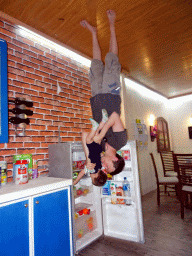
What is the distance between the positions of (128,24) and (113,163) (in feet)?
7.17

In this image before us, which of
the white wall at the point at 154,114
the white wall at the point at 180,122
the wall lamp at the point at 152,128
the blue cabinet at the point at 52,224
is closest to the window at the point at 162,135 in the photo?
the white wall at the point at 154,114

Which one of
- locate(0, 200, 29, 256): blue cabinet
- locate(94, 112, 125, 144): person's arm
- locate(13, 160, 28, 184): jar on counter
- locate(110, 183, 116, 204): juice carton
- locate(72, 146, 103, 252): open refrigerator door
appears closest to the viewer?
locate(0, 200, 29, 256): blue cabinet

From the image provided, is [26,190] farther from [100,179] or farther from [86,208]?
[86,208]

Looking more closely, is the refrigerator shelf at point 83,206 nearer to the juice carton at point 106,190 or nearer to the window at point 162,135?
the juice carton at point 106,190

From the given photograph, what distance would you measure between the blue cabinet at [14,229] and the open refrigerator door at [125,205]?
142 centimetres

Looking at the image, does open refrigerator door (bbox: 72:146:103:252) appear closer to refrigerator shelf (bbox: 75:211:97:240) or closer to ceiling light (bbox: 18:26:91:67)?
refrigerator shelf (bbox: 75:211:97:240)

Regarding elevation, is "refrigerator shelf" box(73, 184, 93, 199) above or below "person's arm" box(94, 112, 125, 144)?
below

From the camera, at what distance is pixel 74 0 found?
2.29 meters

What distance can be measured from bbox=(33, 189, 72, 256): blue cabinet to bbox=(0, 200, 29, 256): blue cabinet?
0.11 metres

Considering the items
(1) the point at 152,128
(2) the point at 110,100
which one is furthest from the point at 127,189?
(1) the point at 152,128

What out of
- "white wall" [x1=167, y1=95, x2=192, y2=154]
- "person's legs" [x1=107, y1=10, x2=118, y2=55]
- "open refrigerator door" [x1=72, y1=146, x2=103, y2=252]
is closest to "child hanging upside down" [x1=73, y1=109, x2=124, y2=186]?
"open refrigerator door" [x1=72, y1=146, x2=103, y2=252]

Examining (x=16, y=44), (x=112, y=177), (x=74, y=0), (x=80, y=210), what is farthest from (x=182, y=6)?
(x=80, y=210)

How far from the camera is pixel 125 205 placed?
2.76m

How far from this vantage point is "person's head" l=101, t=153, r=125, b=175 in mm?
2465
